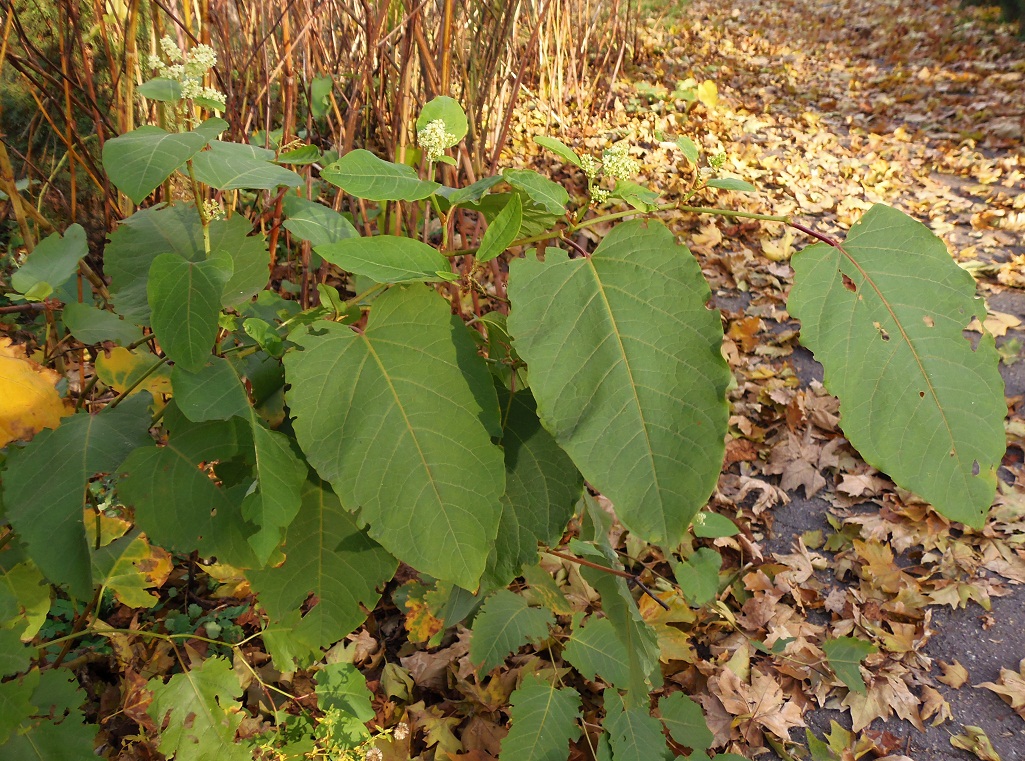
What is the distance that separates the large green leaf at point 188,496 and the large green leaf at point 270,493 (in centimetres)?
13

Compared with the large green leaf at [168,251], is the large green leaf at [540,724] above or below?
below

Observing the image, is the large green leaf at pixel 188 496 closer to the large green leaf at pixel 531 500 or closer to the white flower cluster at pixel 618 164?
the large green leaf at pixel 531 500

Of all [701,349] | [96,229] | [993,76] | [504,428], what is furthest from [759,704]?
[993,76]

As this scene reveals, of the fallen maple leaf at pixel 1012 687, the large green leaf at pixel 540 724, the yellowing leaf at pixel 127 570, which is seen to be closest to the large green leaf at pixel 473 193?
the yellowing leaf at pixel 127 570

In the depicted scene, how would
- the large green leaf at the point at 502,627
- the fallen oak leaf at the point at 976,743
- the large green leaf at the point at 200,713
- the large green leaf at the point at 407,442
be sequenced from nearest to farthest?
1. the large green leaf at the point at 407,442
2. the large green leaf at the point at 200,713
3. the large green leaf at the point at 502,627
4. the fallen oak leaf at the point at 976,743

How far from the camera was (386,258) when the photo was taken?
90 centimetres

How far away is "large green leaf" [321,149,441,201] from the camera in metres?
0.95

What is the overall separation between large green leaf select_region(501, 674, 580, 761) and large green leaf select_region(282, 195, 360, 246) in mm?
1028

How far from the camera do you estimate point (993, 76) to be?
659 cm

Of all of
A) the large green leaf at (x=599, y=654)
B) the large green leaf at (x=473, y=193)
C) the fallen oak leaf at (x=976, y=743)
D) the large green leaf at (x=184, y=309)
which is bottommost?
the fallen oak leaf at (x=976, y=743)

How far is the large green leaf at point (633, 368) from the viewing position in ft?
2.49

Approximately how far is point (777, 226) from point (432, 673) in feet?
12.0

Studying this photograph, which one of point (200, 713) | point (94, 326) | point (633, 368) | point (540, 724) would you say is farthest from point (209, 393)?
point (540, 724)

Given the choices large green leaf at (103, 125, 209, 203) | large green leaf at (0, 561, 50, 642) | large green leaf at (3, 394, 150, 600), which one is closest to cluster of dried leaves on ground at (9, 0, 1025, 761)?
large green leaf at (0, 561, 50, 642)
